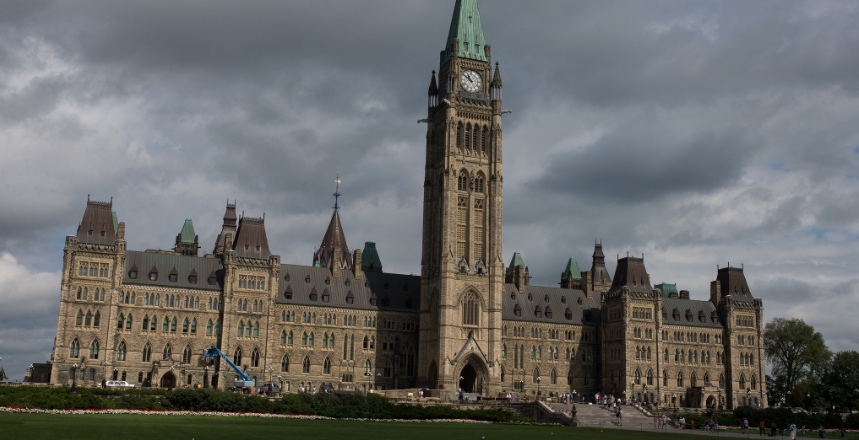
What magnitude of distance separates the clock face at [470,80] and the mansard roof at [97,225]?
50.9m

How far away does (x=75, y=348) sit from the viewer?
11194 cm

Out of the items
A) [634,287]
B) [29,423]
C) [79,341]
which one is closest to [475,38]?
[634,287]

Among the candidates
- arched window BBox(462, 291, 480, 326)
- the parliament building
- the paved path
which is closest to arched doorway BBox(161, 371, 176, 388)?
the parliament building

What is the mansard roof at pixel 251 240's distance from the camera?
122500mm

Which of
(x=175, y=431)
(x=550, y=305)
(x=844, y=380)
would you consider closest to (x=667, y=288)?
(x=550, y=305)

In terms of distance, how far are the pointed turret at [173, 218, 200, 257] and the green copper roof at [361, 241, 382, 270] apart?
31309 mm

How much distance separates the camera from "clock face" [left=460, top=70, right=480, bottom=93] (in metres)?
135

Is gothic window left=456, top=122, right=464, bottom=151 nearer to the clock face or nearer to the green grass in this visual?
the clock face

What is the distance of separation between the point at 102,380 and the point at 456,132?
56236 mm

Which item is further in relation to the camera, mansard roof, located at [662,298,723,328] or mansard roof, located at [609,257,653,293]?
mansard roof, located at [662,298,723,328]

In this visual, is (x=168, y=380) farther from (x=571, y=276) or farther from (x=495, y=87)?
(x=571, y=276)

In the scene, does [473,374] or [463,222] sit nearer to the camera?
[473,374]

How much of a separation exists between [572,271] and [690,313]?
3014 centimetres

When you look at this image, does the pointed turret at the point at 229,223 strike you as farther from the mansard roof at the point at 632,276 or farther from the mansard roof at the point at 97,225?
the mansard roof at the point at 632,276
